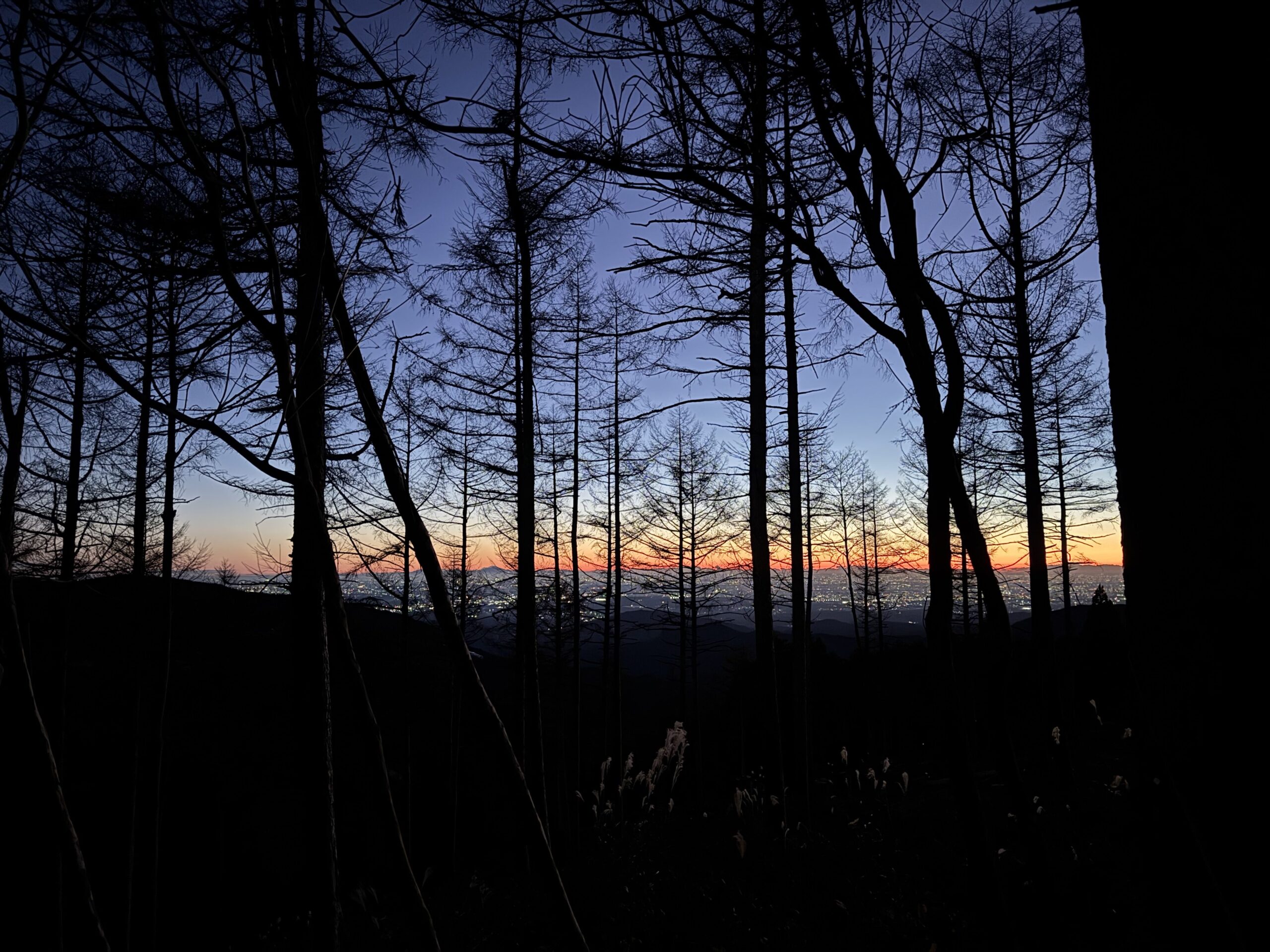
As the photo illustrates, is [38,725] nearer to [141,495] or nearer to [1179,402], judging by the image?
[1179,402]

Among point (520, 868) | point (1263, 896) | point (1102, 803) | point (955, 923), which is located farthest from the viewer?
point (520, 868)

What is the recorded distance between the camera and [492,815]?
604 inches

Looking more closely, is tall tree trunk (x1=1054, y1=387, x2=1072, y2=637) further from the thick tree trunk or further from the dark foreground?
the thick tree trunk

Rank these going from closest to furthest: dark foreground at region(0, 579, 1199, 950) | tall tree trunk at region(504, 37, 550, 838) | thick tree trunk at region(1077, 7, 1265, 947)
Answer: thick tree trunk at region(1077, 7, 1265, 947)
dark foreground at region(0, 579, 1199, 950)
tall tree trunk at region(504, 37, 550, 838)

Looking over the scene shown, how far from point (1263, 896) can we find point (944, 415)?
0.84 meters

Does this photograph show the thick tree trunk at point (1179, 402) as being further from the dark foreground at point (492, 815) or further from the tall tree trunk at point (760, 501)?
the tall tree trunk at point (760, 501)

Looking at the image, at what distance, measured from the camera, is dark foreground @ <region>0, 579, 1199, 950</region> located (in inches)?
159

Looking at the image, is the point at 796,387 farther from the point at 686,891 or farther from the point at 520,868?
the point at 520,868

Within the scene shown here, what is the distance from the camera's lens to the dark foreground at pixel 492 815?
159 inches

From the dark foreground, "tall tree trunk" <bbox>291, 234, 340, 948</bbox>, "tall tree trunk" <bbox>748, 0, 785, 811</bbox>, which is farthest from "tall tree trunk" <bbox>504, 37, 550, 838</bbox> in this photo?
"tall tree trunk" <bbox>291, 234, 340, 948</bbox>

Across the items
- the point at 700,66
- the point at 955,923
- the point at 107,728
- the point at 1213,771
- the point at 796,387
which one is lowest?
the point at 107,728

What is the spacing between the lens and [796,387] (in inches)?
370

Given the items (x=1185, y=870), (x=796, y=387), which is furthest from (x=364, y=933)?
(x=796, y=387)

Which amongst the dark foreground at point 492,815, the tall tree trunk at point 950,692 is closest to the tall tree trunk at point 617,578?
the dark foreground at point 492,815
